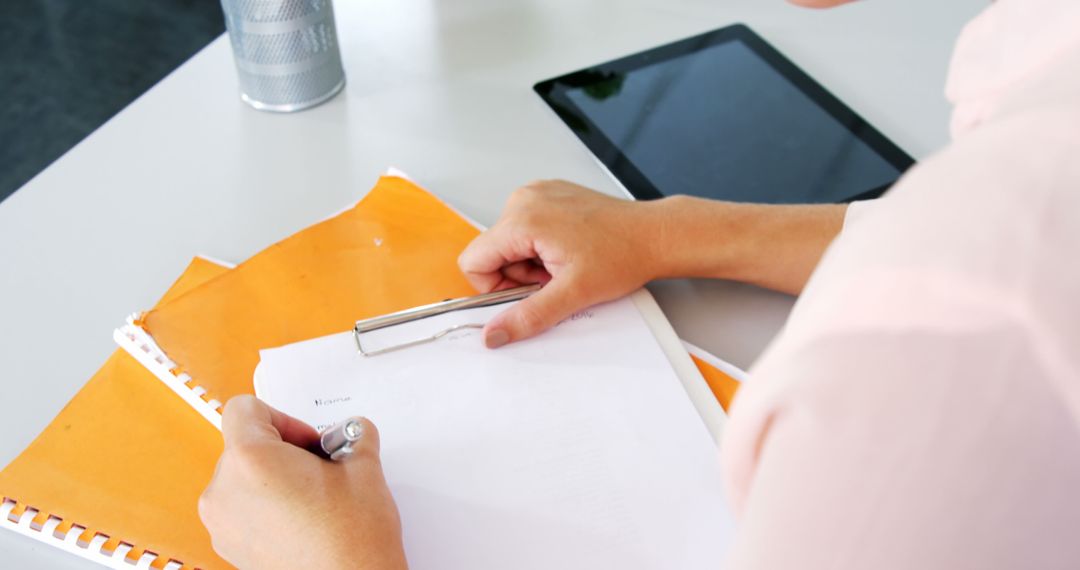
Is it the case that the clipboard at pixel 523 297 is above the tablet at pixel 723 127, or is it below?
below

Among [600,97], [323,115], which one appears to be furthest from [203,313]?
[600,97]

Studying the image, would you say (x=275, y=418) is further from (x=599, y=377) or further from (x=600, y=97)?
(x=600, y=97)

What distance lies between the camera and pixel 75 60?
2.41 m

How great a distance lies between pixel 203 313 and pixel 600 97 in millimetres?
480

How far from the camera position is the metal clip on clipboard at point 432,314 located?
0.75m

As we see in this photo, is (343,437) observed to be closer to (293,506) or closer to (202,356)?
(293,506)

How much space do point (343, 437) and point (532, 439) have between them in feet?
0.47

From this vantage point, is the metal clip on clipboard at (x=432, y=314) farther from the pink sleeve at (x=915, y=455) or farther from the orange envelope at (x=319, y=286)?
the pink sleeve at (x=915, y=455)

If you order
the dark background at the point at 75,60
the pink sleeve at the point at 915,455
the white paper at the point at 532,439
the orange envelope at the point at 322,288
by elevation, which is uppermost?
the pink sleeve at the point at 915,455

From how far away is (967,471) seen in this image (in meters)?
0.26

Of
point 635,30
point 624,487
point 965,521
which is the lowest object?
point 624,487

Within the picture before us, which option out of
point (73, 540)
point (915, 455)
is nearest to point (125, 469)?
point (73, 540)

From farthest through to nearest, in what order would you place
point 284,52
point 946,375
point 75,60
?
point 75,60
point 284,52
point 946,375

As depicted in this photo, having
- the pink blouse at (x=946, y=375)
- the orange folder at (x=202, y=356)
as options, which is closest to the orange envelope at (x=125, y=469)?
the orange folder at (x=202, y=356)
